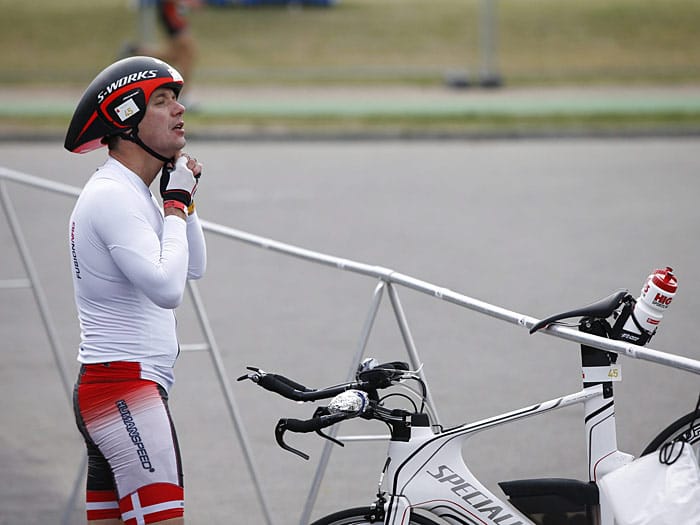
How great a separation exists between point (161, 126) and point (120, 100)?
14 centimetres

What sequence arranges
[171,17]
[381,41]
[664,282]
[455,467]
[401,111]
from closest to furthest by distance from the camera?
[664,282], [455,467], [171,17], [401,111], [381,41]

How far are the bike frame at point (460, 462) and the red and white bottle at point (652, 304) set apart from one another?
125 millimetres

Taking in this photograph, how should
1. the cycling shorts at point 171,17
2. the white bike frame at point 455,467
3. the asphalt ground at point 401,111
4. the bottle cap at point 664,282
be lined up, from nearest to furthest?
the bottle cap at point 664,282 < the white bike frame at point 455,467 < the asphalt ground at point 401,111 < the cycling shorts at point 171,17

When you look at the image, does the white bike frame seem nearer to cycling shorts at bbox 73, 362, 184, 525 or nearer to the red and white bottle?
the red and white bottle

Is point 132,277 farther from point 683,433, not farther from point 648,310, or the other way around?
point 683,433

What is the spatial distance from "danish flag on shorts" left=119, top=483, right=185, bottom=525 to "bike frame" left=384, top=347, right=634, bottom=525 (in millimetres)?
590

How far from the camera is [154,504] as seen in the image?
11.8ft

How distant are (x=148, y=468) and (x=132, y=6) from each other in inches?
988

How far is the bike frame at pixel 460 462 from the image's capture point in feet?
11.9

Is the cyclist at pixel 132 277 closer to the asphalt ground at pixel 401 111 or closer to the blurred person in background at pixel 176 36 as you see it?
the asphalt ground at pixel 401 111

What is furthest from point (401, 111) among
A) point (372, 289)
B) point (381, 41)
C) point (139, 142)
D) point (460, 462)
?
point (460, 462)

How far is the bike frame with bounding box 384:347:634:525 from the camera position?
3623 millimetres

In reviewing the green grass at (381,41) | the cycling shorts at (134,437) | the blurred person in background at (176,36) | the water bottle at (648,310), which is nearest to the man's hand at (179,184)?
the cycling shorts at (134,437)

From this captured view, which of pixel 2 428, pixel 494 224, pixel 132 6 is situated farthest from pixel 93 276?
pixel 132 6
